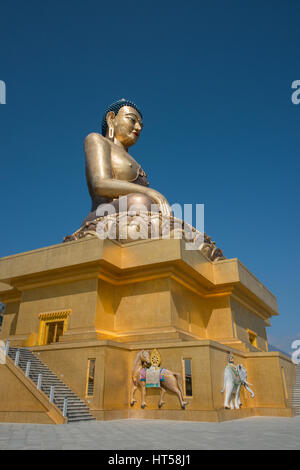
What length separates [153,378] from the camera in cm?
995

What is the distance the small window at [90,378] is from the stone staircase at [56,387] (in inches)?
11.6

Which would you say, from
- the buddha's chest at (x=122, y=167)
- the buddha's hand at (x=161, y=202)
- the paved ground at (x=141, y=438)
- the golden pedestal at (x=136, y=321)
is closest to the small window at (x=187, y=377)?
the golden pedestal at (x=136, y=321)

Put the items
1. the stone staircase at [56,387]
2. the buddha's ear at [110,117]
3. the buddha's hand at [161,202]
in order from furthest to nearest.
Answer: the buddha's ear at [110,117] < the buddha's hand at [161,202] < the stone staircase at [56,387]

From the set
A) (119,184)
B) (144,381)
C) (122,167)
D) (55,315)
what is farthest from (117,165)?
(144,381)

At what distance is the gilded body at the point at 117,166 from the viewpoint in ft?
51.7

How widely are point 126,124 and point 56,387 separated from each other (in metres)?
14.3

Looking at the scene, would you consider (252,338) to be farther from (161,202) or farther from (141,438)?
(141,438)

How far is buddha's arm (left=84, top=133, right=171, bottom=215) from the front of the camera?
15664mm

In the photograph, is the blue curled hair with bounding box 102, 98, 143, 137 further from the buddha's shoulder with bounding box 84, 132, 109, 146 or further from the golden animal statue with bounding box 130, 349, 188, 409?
the golden animal statue with bounding box 130, 349, 188, 409

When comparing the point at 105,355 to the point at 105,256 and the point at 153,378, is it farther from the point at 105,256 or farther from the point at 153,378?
the point at 105,256

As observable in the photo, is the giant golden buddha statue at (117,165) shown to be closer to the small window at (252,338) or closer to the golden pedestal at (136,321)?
the golden pedestal at (136,321)

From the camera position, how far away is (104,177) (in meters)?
16.8

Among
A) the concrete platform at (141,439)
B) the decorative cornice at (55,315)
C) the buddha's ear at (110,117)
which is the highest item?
the buddha's ear at (110,117)
